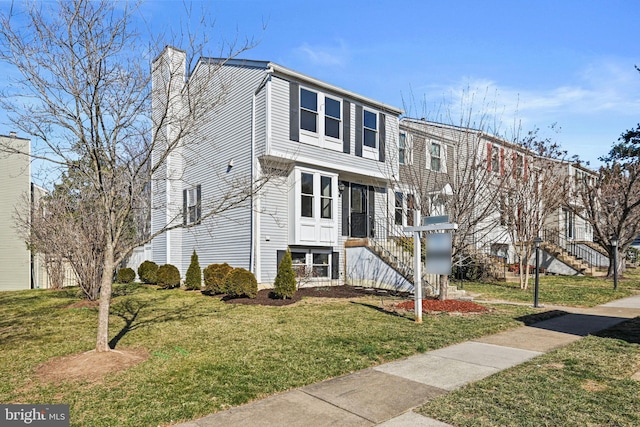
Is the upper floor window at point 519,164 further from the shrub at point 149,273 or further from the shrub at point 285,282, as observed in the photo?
the shrub at point 149,273

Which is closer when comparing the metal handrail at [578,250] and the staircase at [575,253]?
the staircase at [575,253]

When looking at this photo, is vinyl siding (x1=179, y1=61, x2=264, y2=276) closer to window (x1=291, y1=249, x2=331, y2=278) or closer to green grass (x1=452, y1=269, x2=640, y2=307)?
window (x1=291, y1=249, x2=331, y2=278)

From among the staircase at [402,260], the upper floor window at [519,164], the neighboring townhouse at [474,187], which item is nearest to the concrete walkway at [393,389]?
the neighboring townhouse at [474,187]

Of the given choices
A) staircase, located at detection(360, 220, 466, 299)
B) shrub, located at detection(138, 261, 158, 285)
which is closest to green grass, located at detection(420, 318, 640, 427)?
staircase, located at detection(360, 220, 466, 299)

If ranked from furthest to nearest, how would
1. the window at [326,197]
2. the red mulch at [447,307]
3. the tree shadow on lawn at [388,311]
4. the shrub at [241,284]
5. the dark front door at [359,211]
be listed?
the dark front door at [359,211], the window at [326,197], the shrub at [241,284], the red mulch at [447,307], the tree shadow on lawn at [388,311]

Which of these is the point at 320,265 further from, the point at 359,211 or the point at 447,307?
the point at 447,307

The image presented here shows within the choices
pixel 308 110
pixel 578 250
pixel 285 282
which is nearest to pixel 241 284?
pixel 285 282

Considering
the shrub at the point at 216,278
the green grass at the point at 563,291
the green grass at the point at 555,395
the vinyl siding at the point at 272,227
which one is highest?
the vinyl siding at the point at 272,227

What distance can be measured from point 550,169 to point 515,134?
7.83 feet

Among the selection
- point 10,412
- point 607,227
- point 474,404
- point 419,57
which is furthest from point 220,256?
point 607,227

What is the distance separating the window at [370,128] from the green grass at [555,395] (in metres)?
12.3

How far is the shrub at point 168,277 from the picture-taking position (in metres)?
16.3

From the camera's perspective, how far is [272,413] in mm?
4344

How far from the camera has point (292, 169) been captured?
15047 mm
